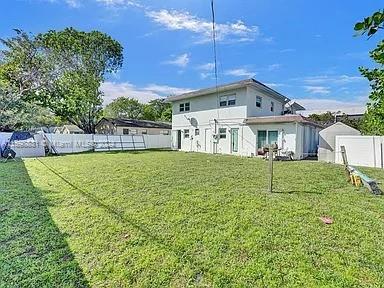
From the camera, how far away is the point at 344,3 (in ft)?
15.4

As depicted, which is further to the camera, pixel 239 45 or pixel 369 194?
pixel 239 45

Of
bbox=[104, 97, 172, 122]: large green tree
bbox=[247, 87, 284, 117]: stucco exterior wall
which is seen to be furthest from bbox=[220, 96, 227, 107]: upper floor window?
bbox=[104, 97, 172, 122]: large green tree

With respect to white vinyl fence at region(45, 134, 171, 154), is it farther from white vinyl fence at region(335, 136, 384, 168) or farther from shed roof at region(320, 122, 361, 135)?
white vinyl fence at region(335, 136, 384, 168)

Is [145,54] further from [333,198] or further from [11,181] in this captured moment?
[333,198]

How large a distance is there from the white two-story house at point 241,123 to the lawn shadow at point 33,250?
46.5 feet

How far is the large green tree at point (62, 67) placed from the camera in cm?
2211

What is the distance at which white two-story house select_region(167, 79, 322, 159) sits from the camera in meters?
16.5

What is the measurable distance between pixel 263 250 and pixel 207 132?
1783 centimetres

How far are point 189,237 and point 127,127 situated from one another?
1156 inches

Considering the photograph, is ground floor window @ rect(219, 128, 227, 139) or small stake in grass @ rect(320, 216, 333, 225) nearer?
small stake in grass @ rect(320, 216, 333, 225)

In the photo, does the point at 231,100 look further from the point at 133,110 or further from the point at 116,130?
the point at 133,110

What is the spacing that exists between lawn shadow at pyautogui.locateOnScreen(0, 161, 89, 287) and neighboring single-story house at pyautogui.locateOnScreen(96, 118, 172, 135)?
26.4 m

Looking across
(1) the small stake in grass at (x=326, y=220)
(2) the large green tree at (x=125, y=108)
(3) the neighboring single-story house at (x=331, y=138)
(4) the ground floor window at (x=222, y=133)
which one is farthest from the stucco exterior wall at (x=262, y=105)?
(2) the large green tree at (x=125, y=108)

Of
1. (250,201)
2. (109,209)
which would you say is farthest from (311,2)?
(109,209)
